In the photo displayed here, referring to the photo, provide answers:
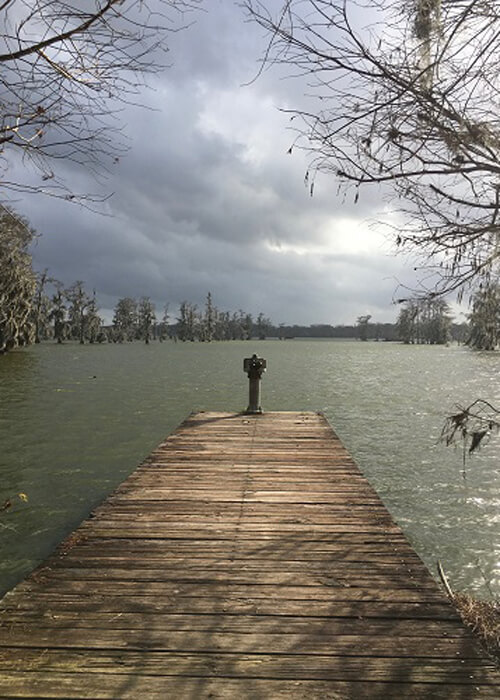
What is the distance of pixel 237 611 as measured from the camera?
272 centimetres

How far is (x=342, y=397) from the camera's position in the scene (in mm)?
20500

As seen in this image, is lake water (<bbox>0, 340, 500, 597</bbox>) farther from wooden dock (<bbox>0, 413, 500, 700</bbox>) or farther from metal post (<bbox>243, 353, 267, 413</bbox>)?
metal post (<bbox>243, 353, 267, 413</bbox>)

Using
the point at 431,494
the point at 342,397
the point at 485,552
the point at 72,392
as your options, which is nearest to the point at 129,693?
the point at 485,552

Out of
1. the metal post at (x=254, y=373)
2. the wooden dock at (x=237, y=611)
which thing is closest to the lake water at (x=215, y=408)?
the wooden dock at (x=237, y=611)

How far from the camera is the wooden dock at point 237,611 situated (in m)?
2.16

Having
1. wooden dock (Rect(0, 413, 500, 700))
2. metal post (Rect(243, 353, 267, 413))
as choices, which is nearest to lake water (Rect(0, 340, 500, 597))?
wooden dock (Rect(0, 413, 500, 700))

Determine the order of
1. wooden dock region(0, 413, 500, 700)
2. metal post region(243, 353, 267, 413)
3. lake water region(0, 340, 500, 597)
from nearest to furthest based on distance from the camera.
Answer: wooden dock region(0, 413, 500, 700) < lake water region(0, 340, 500, 597) < metal post region(243, 353, 267, 413)

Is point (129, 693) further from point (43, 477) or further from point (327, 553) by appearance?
point (43, 477)

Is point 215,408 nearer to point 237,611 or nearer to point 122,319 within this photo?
point 237,611

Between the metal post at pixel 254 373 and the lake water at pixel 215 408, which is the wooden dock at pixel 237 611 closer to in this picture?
the lake water at pixel 215 408

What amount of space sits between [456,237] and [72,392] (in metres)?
20.7

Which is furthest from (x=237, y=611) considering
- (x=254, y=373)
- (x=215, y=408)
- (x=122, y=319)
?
(x=122, y=319)

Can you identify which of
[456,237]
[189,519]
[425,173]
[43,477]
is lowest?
[43,477]

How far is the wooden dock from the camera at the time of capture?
7.07 feet
